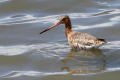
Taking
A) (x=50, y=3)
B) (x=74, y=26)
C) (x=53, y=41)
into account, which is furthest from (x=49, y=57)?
(x=50, y=3)

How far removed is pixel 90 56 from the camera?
10.6m

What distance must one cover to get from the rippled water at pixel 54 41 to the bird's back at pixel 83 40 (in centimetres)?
19

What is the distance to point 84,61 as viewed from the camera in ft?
33.4

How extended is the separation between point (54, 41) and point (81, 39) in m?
0.98

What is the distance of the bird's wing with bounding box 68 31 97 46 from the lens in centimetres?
1088

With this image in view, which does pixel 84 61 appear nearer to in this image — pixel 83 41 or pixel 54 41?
pixel 83 41

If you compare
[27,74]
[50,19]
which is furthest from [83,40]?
[50,19]

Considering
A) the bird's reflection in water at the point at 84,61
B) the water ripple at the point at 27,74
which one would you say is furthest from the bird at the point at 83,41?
the water ripple at the point at 27,74

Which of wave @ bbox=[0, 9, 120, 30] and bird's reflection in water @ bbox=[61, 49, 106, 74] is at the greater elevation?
wave @ bbox=[0, 9, 120, 30]

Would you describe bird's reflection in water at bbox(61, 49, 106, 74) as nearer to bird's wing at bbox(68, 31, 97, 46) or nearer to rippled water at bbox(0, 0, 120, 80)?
rippled water at bbox(0, 0, 120, 80)

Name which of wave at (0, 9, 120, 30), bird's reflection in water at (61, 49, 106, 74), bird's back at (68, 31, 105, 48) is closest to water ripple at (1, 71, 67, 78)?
bird's reflection in water at (61, 49, 106, 74)

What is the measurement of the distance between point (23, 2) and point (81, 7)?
2057 millimetres

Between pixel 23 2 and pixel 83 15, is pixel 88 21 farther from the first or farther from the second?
pixel 23 2

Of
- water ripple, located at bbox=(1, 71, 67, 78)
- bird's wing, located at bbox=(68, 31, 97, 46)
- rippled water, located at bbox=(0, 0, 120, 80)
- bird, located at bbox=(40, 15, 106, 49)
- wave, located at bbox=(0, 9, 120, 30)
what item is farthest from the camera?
wave, located at bbox=(0, 9, 120, 30)
